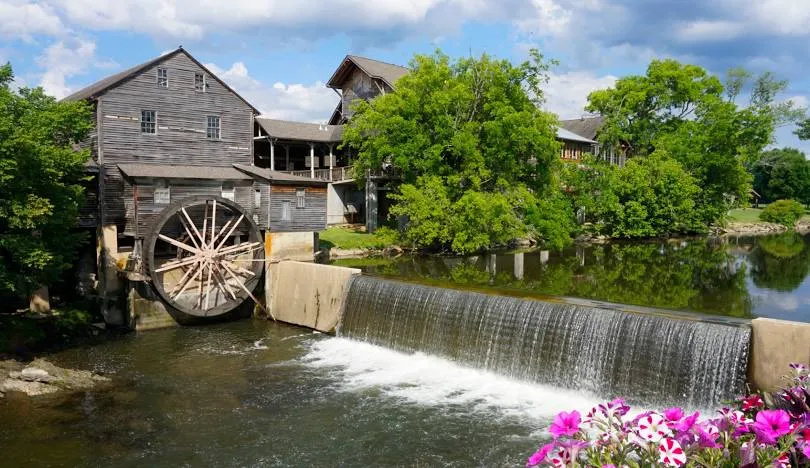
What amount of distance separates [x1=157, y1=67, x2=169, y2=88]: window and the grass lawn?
11.0 m

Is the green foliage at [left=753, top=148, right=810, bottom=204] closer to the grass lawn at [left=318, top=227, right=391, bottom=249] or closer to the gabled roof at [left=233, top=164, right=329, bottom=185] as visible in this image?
the grass lawn at [left=318, top=227, right=391, bottom=249]

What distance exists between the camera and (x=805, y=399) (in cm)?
341

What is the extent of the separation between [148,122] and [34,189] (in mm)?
6854

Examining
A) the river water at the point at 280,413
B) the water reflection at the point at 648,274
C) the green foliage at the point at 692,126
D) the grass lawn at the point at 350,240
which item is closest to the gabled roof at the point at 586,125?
the green foliage at the point at 692,126

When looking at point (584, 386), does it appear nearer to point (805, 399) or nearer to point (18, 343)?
point (805, 399)

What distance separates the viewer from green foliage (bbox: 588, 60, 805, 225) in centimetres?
4381

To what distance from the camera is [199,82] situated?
23.6 m

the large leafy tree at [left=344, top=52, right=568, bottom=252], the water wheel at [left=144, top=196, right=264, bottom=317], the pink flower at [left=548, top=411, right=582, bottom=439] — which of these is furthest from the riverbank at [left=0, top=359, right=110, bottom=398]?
the large leafy tree at [left=344, top=52, right=568, bottom=252]

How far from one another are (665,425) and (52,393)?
1401 centimetres

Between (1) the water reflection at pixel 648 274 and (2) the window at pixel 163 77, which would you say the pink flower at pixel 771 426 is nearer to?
(1) the water reflection at pixel 648 274

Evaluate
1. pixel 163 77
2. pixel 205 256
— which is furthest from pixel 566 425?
pixel 163 77

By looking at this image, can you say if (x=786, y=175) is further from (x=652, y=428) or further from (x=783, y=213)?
(x=652, y=428)

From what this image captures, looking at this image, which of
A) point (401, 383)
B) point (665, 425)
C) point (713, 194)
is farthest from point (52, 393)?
point (713, 194)

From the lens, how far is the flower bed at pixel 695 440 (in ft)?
10.2
